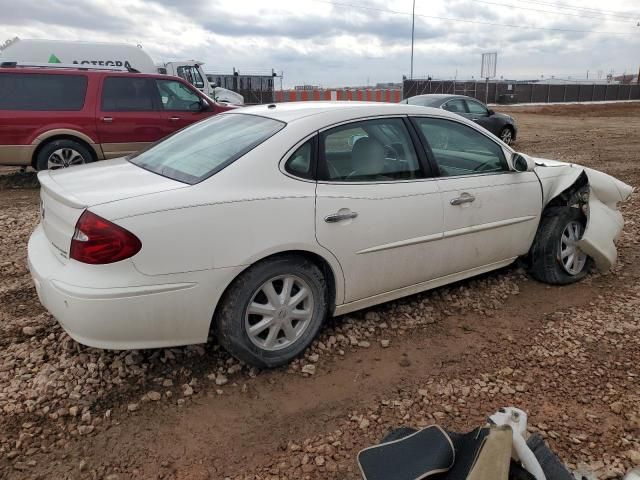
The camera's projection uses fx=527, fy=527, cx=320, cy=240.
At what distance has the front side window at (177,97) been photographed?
894 centimetres

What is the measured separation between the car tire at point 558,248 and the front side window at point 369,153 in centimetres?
148

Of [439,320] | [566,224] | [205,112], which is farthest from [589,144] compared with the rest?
[439,320]

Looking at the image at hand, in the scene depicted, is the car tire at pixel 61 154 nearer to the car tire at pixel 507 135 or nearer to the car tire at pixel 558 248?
the car tire at pixel 558 248

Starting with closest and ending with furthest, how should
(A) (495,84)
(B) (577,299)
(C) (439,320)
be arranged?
1. (C) (439,320)
2. (B) (577,299)
3. (A) (495,84)

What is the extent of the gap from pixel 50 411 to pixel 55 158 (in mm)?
6304

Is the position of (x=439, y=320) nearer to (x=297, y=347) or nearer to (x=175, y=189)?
(x=297, y=347)

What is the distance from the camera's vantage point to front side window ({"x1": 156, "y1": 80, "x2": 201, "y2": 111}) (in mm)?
8938

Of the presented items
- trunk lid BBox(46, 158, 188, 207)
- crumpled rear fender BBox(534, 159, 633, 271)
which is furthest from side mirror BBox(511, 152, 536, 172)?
trunk lid BBox(46, 158, 188, 207)

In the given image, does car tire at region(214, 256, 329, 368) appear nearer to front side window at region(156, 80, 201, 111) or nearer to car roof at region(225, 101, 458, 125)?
car roof at region(225, 101, 458, 125)

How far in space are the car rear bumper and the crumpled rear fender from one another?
9.59ft

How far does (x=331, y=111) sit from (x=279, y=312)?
1318 millimetres

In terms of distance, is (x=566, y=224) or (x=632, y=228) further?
(x=632, y=228)

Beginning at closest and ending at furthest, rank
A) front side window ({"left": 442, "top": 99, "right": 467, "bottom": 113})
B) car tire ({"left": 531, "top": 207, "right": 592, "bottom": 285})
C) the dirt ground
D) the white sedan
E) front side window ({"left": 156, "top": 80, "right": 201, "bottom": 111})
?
the dirt ground < the white sedan < car tire ({"left": 531, "top": 207, "right": 592, "bottom": 285}) < front side window ({"left": 156, "top": 80, "right": 201, "bottom": 111}) < front side window ({"left": 442, "top": 99, "right": 467, "bottom": 113})

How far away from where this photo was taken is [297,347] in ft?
10.5
